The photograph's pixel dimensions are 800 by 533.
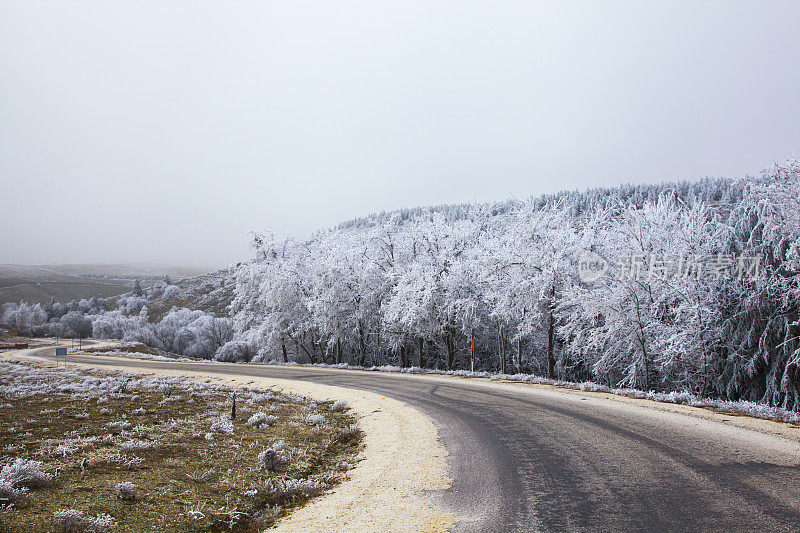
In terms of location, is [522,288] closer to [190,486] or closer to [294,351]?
[190,486]

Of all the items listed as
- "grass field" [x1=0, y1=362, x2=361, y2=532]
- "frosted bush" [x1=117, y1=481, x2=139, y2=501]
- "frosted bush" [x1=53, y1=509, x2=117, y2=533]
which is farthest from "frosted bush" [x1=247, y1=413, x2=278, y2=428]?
"frosted bush" [x1=53, y1=509, x2=117, y2=533]

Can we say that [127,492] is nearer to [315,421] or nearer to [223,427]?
[223,427]

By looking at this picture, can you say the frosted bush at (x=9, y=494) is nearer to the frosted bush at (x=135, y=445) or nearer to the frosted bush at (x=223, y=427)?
the frosted bush at (x=135, y=445)

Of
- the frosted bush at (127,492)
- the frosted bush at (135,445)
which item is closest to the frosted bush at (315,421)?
the frosted bush at (135,445)

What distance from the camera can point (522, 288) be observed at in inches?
1067

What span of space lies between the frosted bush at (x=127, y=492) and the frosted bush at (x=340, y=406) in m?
8.43

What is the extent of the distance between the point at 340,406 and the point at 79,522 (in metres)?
9.89

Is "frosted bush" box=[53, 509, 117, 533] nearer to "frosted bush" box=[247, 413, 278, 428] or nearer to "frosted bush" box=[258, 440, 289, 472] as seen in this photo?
"frosted bush" box=[258, 440, 289, 472]

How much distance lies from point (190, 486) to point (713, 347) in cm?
2264

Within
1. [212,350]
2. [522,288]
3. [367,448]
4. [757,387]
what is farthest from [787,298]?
[212,350]

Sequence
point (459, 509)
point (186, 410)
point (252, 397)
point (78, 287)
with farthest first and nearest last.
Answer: point (78, 287) < point (252, 397) < point (186, 410) < point (459, 509)

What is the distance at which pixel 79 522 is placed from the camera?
5.58 metres

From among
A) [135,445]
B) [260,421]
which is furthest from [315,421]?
[135,445]

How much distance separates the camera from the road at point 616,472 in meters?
5.27
